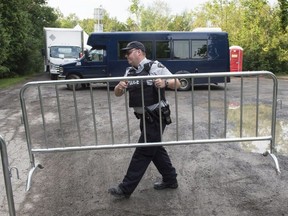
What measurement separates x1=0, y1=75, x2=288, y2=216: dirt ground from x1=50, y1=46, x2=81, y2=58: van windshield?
1644cm

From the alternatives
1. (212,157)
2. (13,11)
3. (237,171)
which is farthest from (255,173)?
(13,11)

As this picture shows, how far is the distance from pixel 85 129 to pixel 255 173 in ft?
13.4

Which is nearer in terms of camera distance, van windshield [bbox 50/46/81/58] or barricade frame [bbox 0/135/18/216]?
barricade frame [bbox 0/135/18/216]

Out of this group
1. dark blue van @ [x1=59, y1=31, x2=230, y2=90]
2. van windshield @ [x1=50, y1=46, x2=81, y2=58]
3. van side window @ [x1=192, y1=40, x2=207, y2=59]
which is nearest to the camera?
dark blue van @ [x1=59, y1=31, x2=230, y2=90]

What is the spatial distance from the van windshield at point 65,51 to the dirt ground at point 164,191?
647 inches

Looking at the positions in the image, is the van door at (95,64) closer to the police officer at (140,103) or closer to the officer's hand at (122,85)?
the police officer at (140,103)

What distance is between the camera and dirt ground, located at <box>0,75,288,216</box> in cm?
381

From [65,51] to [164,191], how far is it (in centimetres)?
1939

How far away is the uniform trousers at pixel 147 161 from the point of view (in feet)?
13.3

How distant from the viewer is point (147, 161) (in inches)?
162

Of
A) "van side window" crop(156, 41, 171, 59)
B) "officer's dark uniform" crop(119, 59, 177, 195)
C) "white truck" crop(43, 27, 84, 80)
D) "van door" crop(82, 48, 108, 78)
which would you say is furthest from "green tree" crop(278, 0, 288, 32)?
"officer's dark uniform" crop(119, 59, 177, 195)

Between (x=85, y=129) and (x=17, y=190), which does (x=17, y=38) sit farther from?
(x=17, y=190)

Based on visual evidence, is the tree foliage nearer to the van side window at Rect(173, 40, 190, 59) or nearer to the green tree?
the van side window at Rect(173, 40, 190, 59)

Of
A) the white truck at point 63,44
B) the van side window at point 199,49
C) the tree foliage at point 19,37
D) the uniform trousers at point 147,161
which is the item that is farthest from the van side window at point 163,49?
the uniform trousers at point 147,161
